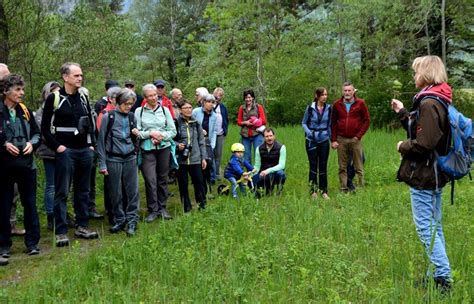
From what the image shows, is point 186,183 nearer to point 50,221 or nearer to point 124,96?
point 124,96

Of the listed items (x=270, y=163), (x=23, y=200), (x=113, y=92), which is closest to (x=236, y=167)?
(x=270, y=163)

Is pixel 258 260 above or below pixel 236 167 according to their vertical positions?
below

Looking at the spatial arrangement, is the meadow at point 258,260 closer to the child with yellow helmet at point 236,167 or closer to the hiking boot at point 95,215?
the hiking boot at point 95,215

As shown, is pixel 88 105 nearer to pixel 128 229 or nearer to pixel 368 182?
pixel 128 229

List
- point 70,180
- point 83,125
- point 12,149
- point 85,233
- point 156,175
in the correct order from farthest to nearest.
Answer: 1. point 156,175
2. point 85,233
3. point 70,180
4. point 83,125
5. point 12,149

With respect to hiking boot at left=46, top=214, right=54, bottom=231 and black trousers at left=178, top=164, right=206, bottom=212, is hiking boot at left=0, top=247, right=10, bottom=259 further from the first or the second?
black trousers at left=178, top=164, right=206, bottom=212

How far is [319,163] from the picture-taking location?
8141mm

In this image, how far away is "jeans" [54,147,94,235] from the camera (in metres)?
5.75

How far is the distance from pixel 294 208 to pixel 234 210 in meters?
0.75

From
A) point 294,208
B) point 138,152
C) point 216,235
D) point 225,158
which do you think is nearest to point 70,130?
point 138,152

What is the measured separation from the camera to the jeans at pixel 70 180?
5.75 metres

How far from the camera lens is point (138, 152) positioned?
22.2 ft

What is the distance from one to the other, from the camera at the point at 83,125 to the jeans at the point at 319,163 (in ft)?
12.2

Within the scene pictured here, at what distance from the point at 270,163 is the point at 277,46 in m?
8.62
